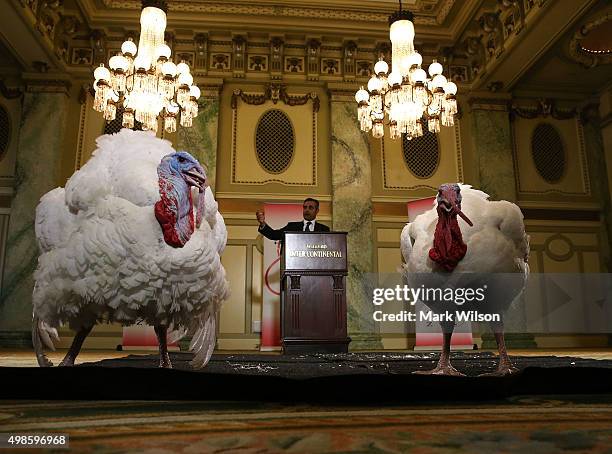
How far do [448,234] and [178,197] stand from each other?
1287 mm

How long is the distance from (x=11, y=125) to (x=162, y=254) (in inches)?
301

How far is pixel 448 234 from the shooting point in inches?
95.1

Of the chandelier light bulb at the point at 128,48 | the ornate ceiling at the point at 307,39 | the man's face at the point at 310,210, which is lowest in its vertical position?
the man's face at the point at 310,210

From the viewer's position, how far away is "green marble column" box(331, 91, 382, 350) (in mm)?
7691

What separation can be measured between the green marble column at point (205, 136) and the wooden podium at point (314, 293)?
285 cm

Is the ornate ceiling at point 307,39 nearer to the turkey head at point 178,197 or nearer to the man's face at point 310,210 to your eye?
the man's face at point 310,210

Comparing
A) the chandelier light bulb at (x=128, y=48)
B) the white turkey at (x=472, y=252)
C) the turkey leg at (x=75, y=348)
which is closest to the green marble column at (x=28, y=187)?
the chandelier light bulb at (x=128, y=48)

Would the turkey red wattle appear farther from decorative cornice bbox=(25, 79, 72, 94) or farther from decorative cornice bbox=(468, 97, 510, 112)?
decorative cornice bbox=(468, 97, 510, 112)

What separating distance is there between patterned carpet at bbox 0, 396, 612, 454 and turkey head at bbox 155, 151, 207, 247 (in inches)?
27.5

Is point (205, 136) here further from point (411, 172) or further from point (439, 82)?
point (439, 82)

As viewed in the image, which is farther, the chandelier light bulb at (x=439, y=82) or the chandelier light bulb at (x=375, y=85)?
the chandelier light bulb at (x=375, y=85)

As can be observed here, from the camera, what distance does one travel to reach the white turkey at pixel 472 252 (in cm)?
240

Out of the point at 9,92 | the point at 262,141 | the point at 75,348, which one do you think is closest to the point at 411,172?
the point at 262,141

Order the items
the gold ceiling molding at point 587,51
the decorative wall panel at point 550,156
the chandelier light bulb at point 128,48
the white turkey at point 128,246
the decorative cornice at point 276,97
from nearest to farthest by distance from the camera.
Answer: the white turkey at point 128,246
the chandelier light bulb at point 128,48
the gold ceiling molding at point 587,51
the decorative cornice at point 276,97
the decorative wall panel at point 550,156
